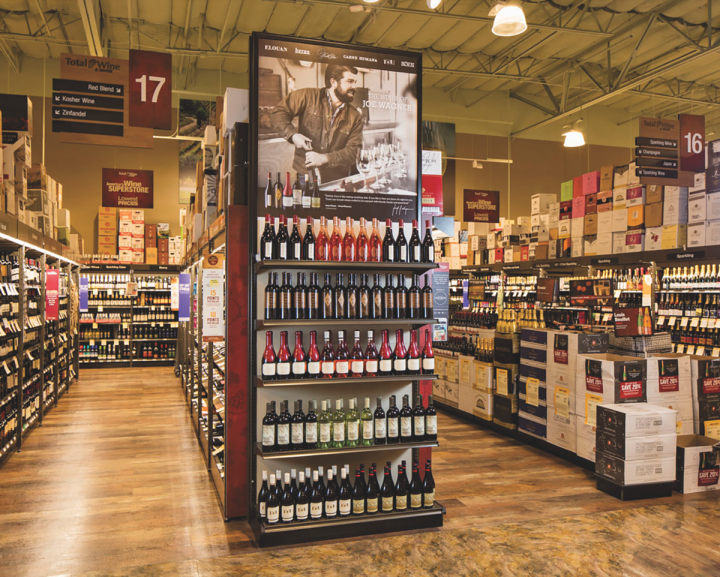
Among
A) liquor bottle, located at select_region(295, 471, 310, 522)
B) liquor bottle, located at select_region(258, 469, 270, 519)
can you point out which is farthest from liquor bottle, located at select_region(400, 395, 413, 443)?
liquor bottle, located at select_region(258, 469, 270, 519)

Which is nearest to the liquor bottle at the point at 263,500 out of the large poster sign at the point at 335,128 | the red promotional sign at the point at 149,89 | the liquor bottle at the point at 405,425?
the liquor bottle at the point at 405,425

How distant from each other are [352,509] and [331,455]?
0.37m

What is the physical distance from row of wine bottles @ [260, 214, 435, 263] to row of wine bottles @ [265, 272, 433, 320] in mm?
134

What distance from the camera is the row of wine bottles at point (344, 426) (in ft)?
12.3

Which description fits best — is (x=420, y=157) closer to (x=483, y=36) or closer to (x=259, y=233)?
(x=259, y=233)

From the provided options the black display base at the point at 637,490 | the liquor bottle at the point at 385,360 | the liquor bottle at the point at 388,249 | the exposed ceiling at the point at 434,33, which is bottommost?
the black display base at the point at 637,490

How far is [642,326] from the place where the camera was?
17.6 ft

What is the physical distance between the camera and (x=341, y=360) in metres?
3.85

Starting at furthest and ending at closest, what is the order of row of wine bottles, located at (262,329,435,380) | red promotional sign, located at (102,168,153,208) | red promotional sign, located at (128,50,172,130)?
red promotional sign, located at (102,168,153,208) < red promotional sign, located at (128,50,172,130) < row of wine bottles, located at (262,329,435,380)

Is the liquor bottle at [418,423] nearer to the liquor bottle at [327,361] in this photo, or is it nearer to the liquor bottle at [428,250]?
the liquor bottle at [327,361]

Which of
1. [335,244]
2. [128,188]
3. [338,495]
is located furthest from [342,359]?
[128,188]

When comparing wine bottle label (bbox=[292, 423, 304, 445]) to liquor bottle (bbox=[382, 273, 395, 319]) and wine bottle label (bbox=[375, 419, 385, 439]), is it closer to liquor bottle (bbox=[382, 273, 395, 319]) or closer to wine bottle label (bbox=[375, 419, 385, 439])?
wine bottle label (bbox=[375, 419, 385, 439])

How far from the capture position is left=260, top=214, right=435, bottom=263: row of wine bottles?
385 cm

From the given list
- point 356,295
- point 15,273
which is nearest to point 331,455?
point 356,295
